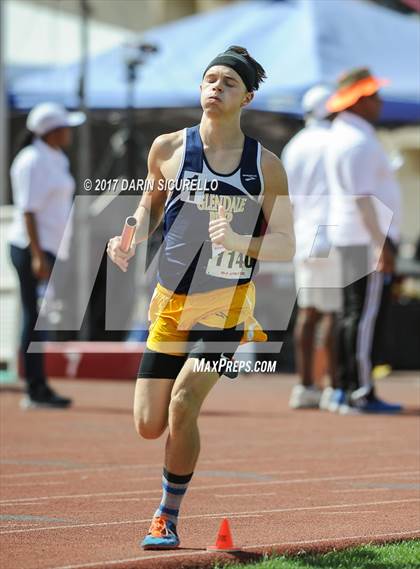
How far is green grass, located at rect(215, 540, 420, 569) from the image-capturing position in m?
4.61

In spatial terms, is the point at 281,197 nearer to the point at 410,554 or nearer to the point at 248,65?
the point at 248,65

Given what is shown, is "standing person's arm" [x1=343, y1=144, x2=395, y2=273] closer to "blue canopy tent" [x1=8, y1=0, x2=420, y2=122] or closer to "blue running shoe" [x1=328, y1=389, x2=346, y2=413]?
"blue running shoe" [x1=328, y1=389, x2=346, y2=413]

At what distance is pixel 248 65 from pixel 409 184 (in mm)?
18964

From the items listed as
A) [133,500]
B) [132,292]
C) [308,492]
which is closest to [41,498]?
[133,500]

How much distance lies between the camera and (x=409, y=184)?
78.5 ft

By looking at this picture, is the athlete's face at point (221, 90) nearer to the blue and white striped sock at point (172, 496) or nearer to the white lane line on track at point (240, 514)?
the blue and white striped sock at point (172, 496)

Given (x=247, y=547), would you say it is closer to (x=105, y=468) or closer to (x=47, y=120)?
(x=105, y=468)

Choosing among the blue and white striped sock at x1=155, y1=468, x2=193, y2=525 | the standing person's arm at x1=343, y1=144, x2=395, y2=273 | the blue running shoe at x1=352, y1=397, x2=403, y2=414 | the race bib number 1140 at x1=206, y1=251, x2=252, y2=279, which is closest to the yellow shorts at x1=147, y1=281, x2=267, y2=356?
the race bib number 1140 at x1=206, y1=251, x2=252, y2=279

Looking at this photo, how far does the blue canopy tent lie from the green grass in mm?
10639

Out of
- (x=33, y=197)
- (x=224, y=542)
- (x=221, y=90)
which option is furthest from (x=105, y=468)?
(x=33, y=197)

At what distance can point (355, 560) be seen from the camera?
4734 millimetres

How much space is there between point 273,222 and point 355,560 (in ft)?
4.40

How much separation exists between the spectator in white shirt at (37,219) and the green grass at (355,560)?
588cm

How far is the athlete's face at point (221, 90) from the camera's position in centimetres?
518
